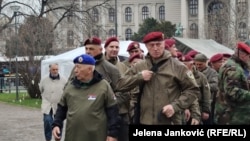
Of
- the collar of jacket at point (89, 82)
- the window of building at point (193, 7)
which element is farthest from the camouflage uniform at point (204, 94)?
the window of building at point (193, 7)

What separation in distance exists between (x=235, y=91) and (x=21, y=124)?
1253cm

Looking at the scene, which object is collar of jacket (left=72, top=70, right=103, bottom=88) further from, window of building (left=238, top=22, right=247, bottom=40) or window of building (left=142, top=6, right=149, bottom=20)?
window of building (left=142, top=6, right=149, bottom=20)

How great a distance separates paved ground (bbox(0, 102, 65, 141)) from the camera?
1466 cm

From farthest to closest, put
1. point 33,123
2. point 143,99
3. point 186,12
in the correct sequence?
point 186,12, point 33,123, point 143,99

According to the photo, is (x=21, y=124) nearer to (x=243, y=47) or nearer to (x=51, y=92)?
(x=51, y=92)

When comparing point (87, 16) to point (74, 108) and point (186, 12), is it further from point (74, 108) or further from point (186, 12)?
point (186, 12)

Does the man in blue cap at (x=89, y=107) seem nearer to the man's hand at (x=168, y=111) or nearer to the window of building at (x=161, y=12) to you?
the man's hand at (x=168, y=111)

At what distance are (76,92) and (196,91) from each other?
133 cm

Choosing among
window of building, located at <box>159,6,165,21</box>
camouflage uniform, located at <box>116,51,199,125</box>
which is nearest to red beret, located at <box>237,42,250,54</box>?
camouflage uniform, located at <box>116,51,199,125</box>

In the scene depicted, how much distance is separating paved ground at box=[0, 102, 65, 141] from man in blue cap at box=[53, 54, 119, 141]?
7.92 m

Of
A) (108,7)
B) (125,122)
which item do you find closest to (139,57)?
(125,122)

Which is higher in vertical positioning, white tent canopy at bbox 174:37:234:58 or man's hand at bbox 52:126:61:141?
white tent canopy at bbox 174:37:234:58

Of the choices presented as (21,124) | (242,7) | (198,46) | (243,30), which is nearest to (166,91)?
(21,124)

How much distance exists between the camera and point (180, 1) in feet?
372
